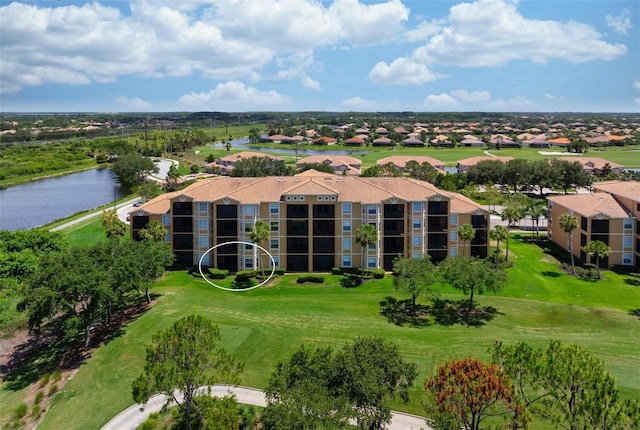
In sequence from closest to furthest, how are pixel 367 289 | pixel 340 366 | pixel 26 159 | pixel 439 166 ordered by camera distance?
pixel 340 366 < pixel 367 289 < pixel 439 166 < pixel 26 159

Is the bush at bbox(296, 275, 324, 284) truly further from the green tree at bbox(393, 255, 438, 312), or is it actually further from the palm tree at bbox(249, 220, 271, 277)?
the green tree at bbox(393, 255, 438, 312)

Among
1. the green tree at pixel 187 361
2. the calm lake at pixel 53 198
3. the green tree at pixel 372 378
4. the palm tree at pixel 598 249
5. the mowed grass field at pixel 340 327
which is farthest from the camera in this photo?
the calm lake at pixel 53 198

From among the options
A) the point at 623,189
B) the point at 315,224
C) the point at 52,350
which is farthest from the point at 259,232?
the point at 623,189

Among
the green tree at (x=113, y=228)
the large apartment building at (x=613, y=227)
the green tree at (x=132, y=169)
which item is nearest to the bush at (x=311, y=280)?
the green tree at (x=113, y=228)

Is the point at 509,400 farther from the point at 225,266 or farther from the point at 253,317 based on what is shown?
the point at 225,266

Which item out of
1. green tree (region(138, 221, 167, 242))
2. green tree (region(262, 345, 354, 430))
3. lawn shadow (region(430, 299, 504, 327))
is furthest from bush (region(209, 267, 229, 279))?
green tree (region(262, 345, 354, 430))

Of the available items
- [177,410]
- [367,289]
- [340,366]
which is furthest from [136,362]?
[367,289]

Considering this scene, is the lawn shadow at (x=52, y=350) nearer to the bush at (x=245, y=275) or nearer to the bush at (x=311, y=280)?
the bush at (x=245, y=275)

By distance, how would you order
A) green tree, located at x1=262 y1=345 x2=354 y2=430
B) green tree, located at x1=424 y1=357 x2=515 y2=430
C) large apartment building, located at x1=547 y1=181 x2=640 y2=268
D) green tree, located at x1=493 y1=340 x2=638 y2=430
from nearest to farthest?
green tree, located at x1=493 y1=340 x2=638 y2=430 < green tree, located at x1=424 y1=357 x2=515 y2=430 < green tree, located at x1=262 y1=345 x2=354 y2=430 < large apartment building, located at x1=547 y1=181 x2=640 y2=268
